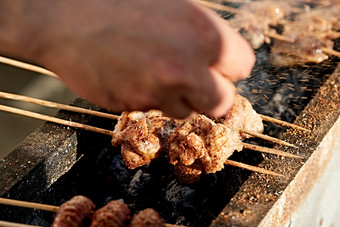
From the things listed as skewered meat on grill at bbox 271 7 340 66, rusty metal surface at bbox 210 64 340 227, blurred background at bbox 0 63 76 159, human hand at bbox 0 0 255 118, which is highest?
human hand at bbox 0 0 255 118

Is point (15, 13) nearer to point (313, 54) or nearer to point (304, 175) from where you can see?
point (304, 175)

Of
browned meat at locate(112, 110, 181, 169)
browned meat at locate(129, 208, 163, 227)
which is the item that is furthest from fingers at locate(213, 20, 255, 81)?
browned meat at locate(112, 110, 181, 169)

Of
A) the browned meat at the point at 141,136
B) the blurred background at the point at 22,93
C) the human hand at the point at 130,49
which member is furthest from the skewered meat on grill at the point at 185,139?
the blurred background at the point at 22,93

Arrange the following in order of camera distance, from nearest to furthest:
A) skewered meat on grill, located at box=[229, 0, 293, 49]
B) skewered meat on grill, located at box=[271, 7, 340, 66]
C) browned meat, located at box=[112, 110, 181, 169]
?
browned meat, located at box=[112, 110, 181, 169] < skewered meat on grill, located at box=[271, 7, 340, 66] < skewered meat on grill, located at box=[229, 0, 293, 49]

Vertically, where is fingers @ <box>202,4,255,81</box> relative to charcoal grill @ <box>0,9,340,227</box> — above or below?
above

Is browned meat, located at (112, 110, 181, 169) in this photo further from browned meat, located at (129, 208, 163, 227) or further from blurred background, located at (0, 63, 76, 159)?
blurred background, located at (0, 63, 76, 159)

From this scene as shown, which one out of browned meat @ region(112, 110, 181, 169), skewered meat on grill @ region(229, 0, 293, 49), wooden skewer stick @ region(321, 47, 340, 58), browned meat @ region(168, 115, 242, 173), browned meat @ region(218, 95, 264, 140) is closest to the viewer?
browned meat @ region(168, 115, 242, 173)

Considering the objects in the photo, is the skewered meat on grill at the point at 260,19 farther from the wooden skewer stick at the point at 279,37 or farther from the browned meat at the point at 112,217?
the browned meat at the point at 112,217
